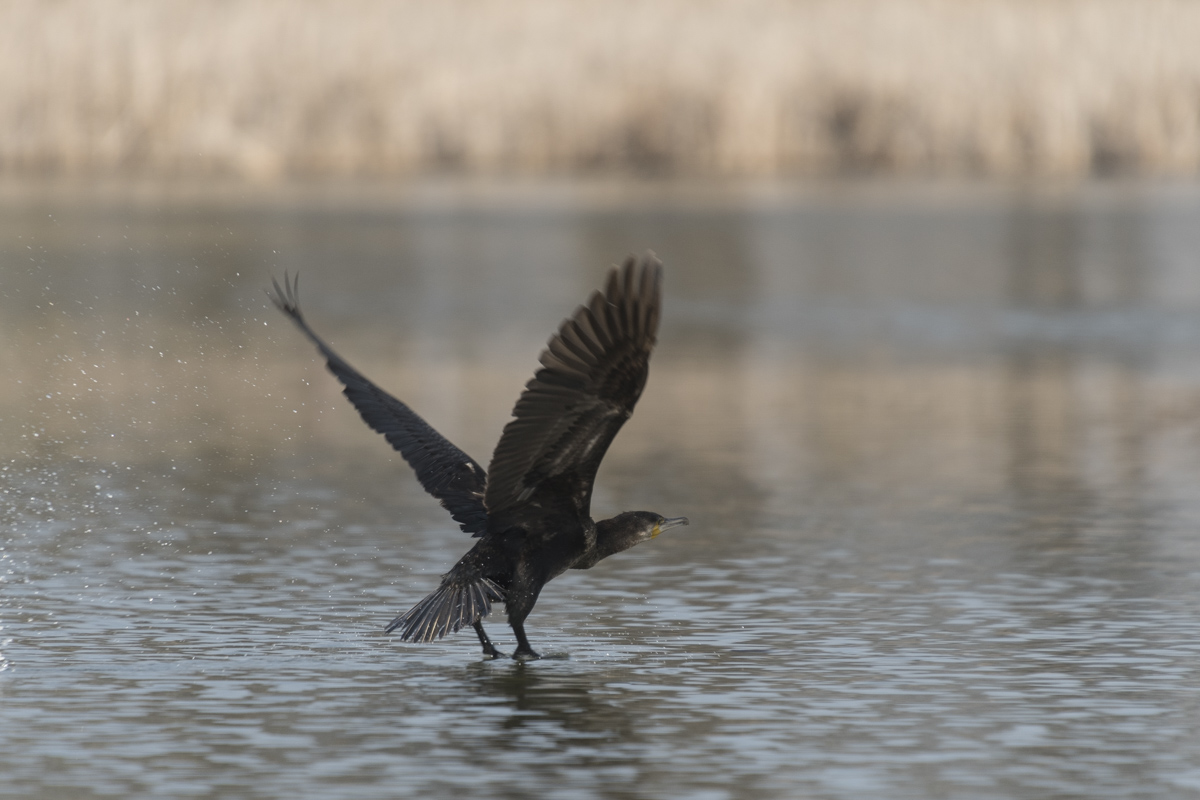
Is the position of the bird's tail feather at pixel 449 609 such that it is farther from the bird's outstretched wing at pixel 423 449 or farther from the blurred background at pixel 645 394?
the bird's outstretched wing at pixel 423 449

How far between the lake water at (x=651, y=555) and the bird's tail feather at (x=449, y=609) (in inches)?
7.3

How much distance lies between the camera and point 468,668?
24.2ft

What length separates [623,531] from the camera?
759cm

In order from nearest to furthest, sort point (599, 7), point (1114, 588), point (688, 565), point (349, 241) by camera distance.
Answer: point (1114, 588) < point (688, 565) < point (349, 241) < point (599, 7)

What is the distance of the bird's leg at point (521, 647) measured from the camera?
7.46 m

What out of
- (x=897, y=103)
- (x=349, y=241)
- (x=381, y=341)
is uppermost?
(x=897, y=103)

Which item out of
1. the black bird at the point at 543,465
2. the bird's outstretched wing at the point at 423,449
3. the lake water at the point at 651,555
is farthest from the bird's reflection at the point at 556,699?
the bird's outstretched wing at the point at 423,449

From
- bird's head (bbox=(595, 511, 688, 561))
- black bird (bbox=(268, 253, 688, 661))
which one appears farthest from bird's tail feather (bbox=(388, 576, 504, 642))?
bird's head (bbox=(595, 511, 688, 561))

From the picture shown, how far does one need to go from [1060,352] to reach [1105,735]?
12.5 meters

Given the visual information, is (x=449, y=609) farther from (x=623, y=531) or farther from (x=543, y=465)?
(x=623, y=531)

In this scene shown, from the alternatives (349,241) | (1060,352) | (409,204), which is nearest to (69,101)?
(409,204)

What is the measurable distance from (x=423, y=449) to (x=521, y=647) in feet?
3.17

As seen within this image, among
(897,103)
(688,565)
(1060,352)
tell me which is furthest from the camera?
(897,103)

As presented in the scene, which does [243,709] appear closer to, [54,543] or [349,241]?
[54,543]
